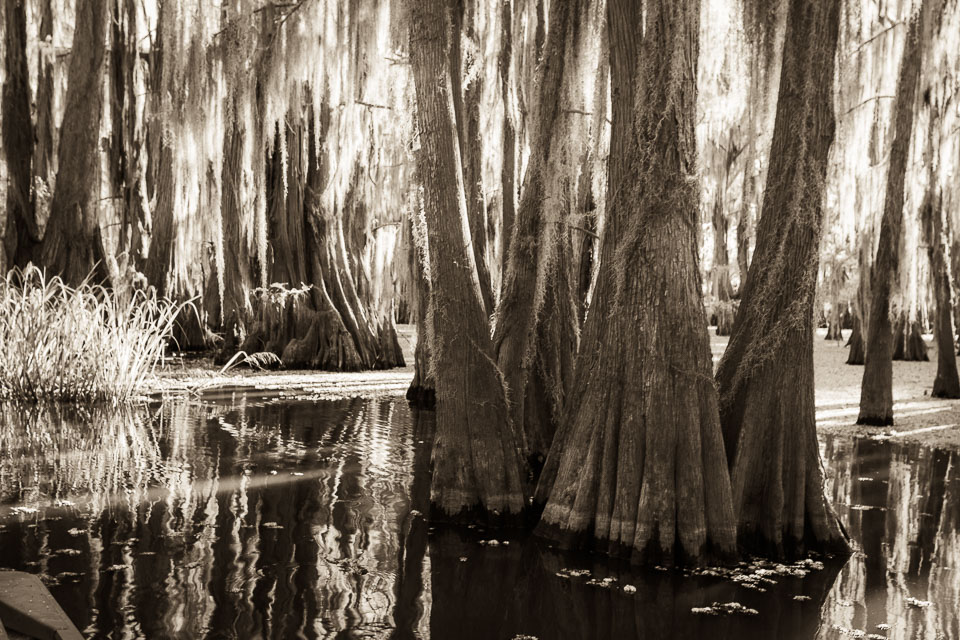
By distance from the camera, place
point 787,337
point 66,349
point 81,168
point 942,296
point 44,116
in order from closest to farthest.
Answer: point 787,337 → point 66,349 → point 942,296 → point 81,168 → point 44,116

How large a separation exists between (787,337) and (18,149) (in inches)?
503

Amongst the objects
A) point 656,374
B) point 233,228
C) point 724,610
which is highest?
point 233,228

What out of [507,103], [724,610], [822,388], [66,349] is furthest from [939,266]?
[66,349]

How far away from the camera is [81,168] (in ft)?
46.1

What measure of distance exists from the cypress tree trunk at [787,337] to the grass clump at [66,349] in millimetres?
6611

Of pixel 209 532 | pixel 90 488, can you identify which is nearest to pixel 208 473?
pixel 90 488

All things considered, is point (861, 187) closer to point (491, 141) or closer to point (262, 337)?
point (491, 141)

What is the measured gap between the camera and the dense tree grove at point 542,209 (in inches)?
225

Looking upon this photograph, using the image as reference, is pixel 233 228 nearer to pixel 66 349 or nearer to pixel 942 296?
pixel 66 349

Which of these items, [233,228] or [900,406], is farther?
[233,228]

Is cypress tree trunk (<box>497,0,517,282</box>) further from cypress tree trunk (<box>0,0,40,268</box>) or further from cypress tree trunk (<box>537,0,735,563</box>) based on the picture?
cypress tree trunk (<box>0,0,40,268</box>)

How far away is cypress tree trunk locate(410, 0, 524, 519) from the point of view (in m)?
6.42

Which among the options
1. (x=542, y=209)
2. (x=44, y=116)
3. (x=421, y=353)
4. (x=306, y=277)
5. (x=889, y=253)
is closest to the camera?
(x=542, y=209)

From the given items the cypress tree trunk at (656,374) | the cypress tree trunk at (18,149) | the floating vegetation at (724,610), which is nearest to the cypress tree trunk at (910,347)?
the cypress tree trunk at (656,374)
